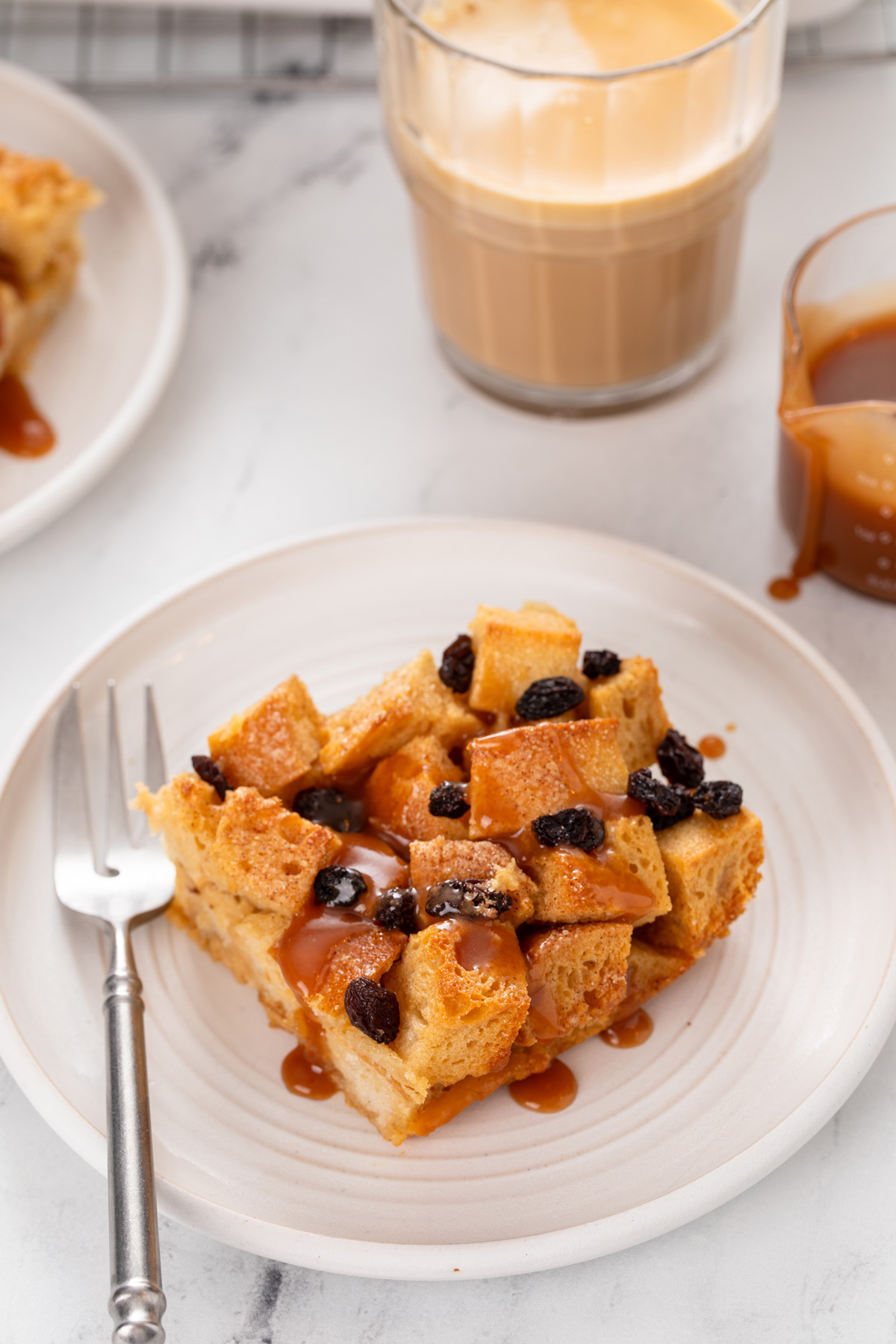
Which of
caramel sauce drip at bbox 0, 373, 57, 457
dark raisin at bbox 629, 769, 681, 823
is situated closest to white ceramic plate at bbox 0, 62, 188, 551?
caramel sauce drip at bbox 0, 373, 57, 457

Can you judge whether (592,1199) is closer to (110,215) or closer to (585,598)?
(585,598)

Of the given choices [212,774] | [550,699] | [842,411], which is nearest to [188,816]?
[212,774]

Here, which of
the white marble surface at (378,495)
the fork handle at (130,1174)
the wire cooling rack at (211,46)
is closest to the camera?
the fork handle at (130,1174)

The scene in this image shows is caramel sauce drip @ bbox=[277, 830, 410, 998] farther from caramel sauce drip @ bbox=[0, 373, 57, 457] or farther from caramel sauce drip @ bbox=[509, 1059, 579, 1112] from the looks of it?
caramel sauce drip @ bbox=[0, 373, 57, 457]

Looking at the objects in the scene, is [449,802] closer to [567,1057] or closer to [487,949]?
[487,949]

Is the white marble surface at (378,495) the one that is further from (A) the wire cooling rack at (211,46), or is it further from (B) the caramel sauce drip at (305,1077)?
(B) the caramel sauce drip at (305,1077)

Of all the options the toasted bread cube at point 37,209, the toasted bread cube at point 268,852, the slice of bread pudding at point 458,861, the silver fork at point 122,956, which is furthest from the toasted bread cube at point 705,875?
the toasted bread cube at point 37,209
